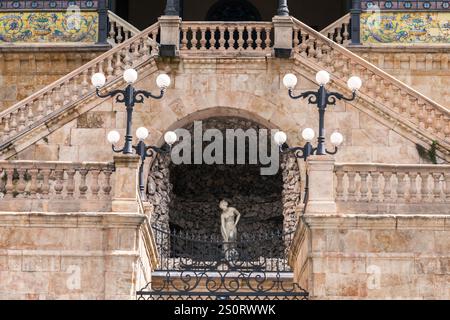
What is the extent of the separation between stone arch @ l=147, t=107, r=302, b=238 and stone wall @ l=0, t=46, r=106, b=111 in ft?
12.4

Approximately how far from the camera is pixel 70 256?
24.4 metres

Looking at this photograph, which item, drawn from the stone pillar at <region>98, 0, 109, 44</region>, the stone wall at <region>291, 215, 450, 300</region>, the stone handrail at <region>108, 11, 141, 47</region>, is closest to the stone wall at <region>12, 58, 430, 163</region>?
the stone handrail at <region>108, 11, 141, 47</region>

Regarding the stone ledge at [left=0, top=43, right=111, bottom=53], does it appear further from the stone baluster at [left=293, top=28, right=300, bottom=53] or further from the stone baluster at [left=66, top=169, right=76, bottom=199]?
the stone baluster at [left=66, top=169, right=76, bottom=199]

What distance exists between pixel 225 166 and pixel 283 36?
447 cm

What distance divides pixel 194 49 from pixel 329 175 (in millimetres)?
10383

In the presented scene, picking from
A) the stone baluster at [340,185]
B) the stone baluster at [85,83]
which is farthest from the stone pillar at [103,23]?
the stone baluster at [340,185]

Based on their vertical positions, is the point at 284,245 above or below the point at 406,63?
below

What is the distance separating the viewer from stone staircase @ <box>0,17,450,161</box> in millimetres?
33156

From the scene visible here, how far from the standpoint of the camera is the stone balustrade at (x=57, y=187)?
82.5ft

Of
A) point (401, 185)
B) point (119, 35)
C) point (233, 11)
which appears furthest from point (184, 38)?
point (401, 185)

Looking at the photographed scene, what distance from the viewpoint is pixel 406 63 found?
36.8 m
